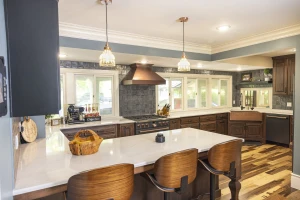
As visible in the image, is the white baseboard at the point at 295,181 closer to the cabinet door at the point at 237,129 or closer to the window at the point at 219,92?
the cabinet door at the point at 237,129

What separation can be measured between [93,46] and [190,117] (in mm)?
2901

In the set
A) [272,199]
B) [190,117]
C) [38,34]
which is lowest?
[272,199]

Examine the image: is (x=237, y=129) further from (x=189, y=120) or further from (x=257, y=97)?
(x=189, y=120)

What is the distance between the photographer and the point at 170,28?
2.83m

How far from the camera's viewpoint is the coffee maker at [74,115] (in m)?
3.62

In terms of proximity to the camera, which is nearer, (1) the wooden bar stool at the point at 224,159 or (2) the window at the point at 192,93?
(1) the wooden bar stool at the point at 224,159

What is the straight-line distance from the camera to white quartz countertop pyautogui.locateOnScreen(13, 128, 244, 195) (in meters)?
1.34

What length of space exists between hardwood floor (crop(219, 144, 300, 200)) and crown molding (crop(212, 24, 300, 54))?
7.50 ft

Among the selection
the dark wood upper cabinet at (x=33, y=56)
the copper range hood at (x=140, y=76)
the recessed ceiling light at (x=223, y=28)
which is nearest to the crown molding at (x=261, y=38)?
the recessed ceiling light at (x=223, y=28)

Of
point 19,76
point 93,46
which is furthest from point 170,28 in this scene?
point 19,76

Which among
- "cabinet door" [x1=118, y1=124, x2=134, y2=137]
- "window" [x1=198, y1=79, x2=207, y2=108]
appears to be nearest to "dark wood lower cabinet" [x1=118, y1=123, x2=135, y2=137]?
"cabinet door" [x1=118, y1=124, x2=134, y2=137]

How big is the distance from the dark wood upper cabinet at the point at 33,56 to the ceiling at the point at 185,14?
0.96m

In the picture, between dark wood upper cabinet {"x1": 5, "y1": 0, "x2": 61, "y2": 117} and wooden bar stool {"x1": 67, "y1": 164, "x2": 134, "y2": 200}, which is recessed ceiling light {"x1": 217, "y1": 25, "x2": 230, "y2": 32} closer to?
dark wood upper cabinet {"x1": 5, "y1": 0, "x2": 61, "y2": 117}

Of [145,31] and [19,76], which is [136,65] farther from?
[19,76]
